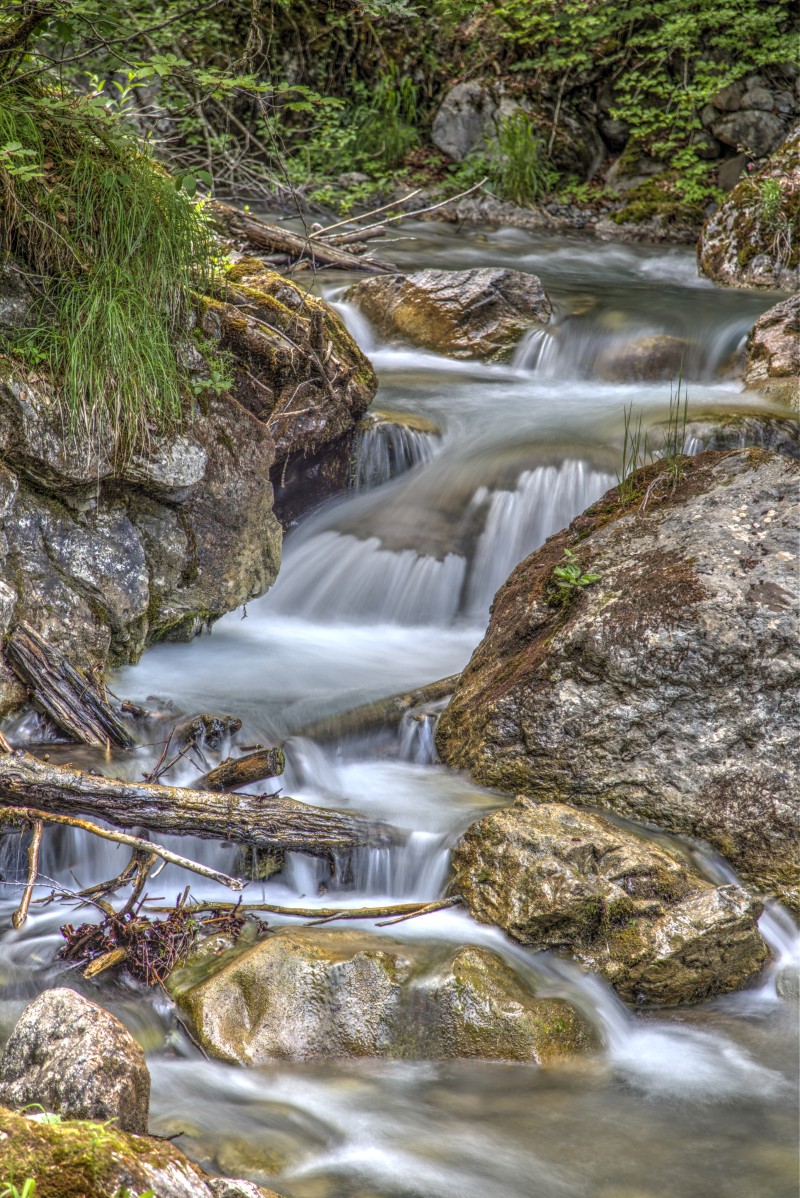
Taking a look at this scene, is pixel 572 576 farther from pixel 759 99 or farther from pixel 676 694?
pixel 759 99

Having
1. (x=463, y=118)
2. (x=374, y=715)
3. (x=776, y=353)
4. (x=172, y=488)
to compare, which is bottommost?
(x=374, y=715)

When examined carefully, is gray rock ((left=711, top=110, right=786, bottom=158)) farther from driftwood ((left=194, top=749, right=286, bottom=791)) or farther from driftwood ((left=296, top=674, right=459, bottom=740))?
driftwood ((left=194, top=749, right=286, bottom=791))

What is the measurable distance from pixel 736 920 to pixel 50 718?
2.87 m

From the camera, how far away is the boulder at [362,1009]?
127 inches

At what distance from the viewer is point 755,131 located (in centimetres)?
1344

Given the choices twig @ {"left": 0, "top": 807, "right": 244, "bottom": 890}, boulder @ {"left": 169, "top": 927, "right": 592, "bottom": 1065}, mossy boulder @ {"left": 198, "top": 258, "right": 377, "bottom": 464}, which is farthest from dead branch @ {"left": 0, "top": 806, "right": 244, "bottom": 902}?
mossy boulder @ {"left": 198, "top": 258, "right": 377, "bottom": 464}

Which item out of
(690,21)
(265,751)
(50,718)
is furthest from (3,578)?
(690,21)

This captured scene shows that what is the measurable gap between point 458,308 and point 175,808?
6441 mm

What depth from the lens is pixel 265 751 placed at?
4160mm

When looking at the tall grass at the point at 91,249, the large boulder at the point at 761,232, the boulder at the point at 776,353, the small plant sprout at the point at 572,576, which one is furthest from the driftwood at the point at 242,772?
the large boulder at the point at 761,232

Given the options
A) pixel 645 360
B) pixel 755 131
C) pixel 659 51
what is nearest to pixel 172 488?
pixel 645 360

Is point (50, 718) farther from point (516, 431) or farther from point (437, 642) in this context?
point (516, 431)

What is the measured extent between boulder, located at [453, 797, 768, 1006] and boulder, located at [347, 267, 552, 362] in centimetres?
602

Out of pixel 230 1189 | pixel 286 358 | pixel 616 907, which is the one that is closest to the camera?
pixel 230 1189
